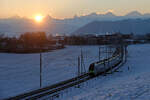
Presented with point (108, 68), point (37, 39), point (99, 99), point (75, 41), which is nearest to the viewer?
point (99, 99)

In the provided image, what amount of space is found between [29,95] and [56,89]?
2.02m

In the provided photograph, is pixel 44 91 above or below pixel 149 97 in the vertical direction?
below

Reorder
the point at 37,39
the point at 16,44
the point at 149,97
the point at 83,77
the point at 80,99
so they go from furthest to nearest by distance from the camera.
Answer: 1. the point at 37,39
2. the point at 16,44
3. the point at 83,77
4. the point at 80,99
5. the point at 149,97

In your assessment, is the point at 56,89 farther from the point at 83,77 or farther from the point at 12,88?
the point at 83,77

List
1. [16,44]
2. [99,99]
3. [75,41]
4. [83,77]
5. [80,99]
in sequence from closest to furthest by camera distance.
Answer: [99,99] < [80,99] < [83,77] < [16,44] < [75,41]

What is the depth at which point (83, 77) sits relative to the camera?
58.2 feet

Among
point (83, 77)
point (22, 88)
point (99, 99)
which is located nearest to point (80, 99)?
point (99, 99)

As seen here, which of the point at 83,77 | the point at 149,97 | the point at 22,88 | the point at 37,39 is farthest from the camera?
the point at 37,39

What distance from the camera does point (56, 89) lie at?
519 inches

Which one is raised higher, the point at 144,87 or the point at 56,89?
the point at 144,87

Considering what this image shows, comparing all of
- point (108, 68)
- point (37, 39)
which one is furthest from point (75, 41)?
point (108, 68)

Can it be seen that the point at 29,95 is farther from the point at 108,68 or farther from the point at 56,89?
the point at 108,68

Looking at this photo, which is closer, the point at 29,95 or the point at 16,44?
the point at 29,95

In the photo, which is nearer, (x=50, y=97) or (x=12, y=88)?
(x=50, y=97)
